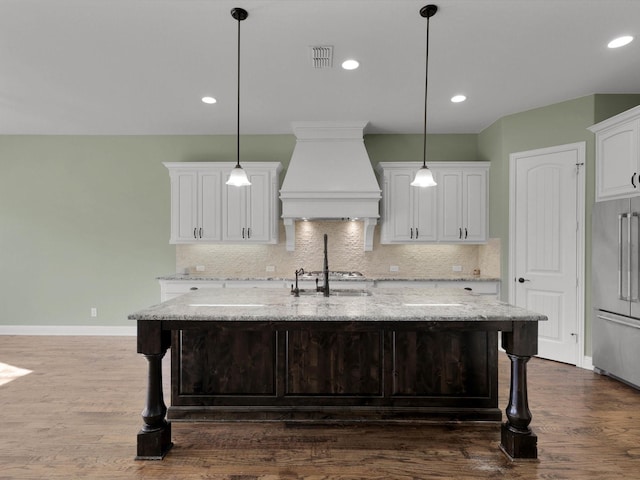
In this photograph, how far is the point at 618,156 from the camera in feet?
11.5

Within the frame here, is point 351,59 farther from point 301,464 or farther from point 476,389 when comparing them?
point 301,464

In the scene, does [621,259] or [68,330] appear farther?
[68,330]

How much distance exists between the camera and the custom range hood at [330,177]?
469 centimetres

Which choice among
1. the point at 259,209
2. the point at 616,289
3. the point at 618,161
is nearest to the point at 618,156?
the point at 618,161

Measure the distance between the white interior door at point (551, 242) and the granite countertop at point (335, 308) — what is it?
1.82m

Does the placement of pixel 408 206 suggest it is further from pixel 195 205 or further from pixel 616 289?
pixel 195 205

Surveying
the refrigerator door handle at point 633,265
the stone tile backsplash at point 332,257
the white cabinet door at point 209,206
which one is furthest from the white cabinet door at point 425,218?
the white cabinet door at point 209,206

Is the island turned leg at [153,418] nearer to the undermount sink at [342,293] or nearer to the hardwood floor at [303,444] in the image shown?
the hardwood floor at [303,444]

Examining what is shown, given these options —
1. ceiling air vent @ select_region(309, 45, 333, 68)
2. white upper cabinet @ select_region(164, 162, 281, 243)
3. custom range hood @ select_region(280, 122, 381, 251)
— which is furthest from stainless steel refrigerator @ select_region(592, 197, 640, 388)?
white upper cabinet @ select_region(164, 162, 281, 243)

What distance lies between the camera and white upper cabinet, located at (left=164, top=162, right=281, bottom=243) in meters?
4.98

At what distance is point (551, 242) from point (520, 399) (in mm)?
2561

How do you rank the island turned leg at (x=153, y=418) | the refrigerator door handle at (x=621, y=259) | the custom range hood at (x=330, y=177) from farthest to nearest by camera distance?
the custom range hood at (x=330, y=177)
the refrigerator door handle at (x=621, y=259)
the island turned leg at (x=153, y=418)

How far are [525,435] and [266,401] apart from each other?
173 centimetres

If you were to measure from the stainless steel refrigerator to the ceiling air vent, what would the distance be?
120 inches
